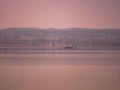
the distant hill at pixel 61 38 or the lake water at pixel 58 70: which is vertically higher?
the distant hill at pixel 61 38

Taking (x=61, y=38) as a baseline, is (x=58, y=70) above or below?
below

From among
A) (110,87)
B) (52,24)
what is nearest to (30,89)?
(52,24)

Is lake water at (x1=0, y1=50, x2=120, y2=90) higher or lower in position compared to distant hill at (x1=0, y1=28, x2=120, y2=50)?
lower

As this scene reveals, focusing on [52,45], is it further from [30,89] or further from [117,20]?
[117,20]
